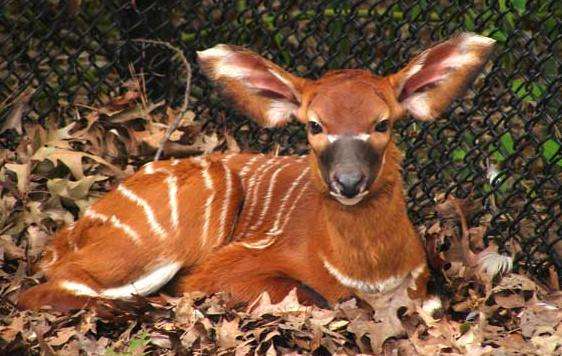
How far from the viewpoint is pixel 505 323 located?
6852mm

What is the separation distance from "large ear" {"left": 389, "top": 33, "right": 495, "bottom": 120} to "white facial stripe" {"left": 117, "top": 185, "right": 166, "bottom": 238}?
151cm

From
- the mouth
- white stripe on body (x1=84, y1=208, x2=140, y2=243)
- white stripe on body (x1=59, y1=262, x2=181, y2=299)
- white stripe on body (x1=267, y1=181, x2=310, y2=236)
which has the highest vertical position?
the mouth

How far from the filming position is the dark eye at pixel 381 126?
6422 millimetres

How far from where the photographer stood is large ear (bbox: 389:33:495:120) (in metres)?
6.66

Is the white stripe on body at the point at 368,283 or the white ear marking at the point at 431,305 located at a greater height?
the white stripe on body at the point at 368,283

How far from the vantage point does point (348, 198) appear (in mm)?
6270

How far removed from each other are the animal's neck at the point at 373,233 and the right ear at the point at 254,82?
570mm

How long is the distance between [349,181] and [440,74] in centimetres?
98

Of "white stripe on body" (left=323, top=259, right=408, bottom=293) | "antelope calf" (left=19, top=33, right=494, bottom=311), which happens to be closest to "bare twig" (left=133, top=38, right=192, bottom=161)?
"antelope calf" (left=19, top=33, right=494, bottom=311)

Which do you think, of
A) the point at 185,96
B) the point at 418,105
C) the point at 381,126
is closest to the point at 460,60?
the point at 418,105

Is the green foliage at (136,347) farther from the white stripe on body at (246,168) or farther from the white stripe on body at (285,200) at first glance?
the white stripe on body at (246,168)

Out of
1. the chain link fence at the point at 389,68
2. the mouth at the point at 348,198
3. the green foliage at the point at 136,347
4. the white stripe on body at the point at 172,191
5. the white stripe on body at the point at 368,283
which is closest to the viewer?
the green foliage at the point at 136,347

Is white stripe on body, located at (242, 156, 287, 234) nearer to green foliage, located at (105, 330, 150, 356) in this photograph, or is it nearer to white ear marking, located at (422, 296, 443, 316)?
white ear marking, located at (422, 296, 443, 316)

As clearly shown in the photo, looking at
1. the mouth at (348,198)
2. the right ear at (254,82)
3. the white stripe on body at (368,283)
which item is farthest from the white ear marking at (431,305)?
the right ear at (254,82)
